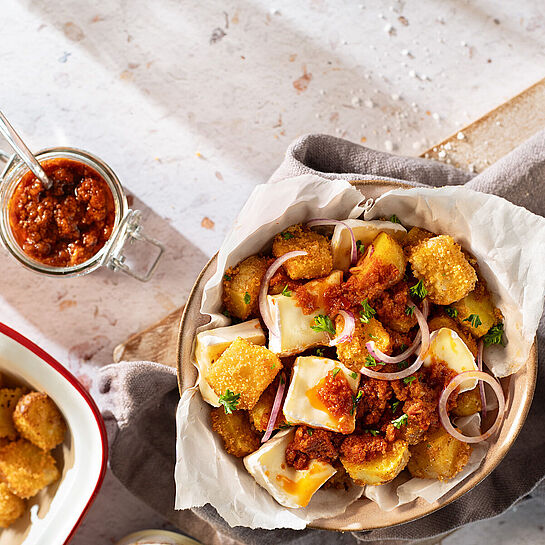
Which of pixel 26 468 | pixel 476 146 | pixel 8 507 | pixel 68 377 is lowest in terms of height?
pixel 8 507

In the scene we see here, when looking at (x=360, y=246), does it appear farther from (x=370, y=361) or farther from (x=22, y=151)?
(x=22, y=151)

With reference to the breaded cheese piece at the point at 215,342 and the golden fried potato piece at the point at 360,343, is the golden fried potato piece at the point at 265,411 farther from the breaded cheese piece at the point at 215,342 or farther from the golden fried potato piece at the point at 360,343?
the golden fried potato piece at the point at 360,343

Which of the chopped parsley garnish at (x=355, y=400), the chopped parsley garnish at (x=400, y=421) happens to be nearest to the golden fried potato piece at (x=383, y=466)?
the chopped parsley garnish at (x=400, y=421)

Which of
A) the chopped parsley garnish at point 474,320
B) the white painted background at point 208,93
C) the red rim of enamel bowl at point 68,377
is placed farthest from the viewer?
the white painted background at point 208,93

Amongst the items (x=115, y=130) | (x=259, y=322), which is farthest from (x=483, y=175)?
(x=115, y=130)

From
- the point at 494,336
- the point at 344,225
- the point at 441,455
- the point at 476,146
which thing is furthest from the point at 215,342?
the point at 476,146

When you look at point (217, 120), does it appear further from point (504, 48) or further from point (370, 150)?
point (504, 48)

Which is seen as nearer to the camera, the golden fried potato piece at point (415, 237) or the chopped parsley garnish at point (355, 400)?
the chopped parsley garnish at point (355, 400)
